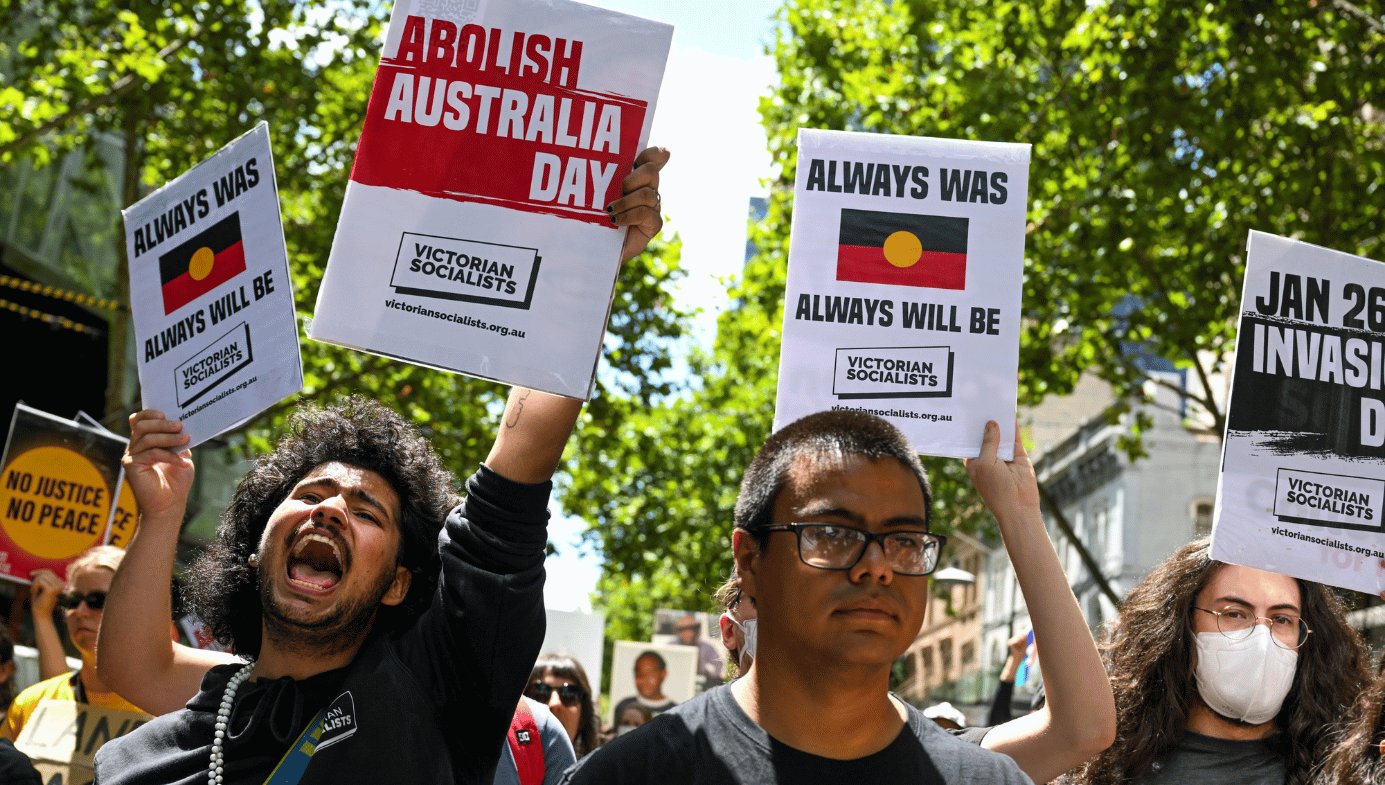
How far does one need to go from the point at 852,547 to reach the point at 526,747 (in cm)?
232

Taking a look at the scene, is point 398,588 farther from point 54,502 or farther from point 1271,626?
point 54,502

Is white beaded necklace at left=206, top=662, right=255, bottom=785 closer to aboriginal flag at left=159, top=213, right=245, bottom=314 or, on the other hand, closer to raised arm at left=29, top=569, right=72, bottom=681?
aboriginal flag at left=159, top=213, right=245, bottom=314

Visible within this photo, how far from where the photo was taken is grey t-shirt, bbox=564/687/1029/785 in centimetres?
219

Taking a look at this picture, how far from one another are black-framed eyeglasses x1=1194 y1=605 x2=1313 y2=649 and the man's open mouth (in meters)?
2.25

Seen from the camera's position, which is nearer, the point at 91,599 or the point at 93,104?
the point at 91,599

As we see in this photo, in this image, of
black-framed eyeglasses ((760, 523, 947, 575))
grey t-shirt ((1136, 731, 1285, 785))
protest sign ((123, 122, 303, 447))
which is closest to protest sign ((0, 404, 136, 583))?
protest sign ((123, 122, 303, 447))

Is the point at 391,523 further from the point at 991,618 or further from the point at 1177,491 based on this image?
Answer: the point at 991,618

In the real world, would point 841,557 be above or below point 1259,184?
below

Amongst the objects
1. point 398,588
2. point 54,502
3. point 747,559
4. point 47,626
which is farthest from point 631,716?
point 747,559

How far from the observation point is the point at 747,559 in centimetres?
242

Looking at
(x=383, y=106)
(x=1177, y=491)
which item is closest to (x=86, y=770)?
(x=383, y=106)

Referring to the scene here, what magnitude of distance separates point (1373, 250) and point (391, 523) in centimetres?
1113

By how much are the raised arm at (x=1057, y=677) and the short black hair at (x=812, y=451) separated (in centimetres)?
54

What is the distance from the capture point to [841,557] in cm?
226
